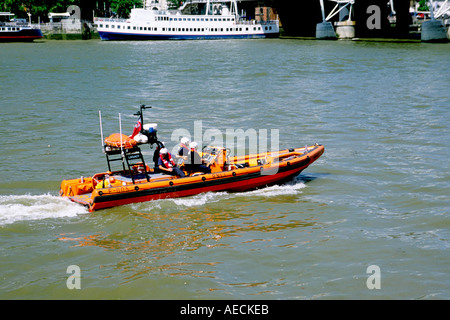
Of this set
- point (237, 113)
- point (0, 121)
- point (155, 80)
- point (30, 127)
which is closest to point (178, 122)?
point (237, 113)

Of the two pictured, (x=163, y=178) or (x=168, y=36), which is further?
(x=168, y=36)

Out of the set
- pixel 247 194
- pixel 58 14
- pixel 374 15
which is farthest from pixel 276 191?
pixel 58 14

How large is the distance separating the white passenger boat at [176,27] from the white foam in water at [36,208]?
6567cm

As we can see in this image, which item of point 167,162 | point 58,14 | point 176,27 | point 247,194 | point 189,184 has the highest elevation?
point 58,14

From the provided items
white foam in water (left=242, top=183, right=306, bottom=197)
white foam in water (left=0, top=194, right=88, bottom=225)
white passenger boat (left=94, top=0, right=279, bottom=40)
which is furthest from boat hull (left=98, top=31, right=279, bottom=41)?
white foam in water (left=0, top=194, right=88, bottom=225)

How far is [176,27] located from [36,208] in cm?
6972

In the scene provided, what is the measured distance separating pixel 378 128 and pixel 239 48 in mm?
44191

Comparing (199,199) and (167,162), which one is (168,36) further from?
(199,199)

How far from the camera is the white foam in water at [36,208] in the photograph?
14.3 metres

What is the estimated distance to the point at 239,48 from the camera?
66688mm

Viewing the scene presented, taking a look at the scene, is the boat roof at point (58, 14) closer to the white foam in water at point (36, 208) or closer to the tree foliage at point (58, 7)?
the tree foliage at point (58, 7)

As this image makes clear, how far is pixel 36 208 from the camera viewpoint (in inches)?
577

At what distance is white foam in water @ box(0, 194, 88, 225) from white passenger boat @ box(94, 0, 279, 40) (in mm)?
65665

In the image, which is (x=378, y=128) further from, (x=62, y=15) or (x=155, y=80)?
(x=62, y=15)
